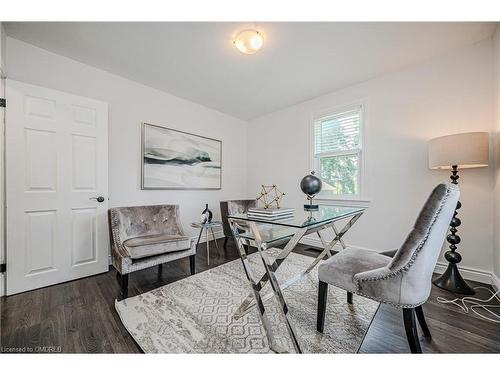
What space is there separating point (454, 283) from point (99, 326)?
3.12 meters

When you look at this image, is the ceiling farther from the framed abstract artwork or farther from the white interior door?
the framed abstract artwork

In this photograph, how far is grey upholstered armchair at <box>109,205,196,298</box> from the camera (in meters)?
1.85

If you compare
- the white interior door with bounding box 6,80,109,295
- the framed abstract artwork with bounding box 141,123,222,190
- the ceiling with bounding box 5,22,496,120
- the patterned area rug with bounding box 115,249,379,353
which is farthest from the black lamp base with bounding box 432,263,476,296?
the white interior door with bounding box 6,80,109,295

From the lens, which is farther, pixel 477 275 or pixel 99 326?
pixel 477 275

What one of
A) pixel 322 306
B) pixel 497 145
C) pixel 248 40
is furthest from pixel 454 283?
pixel 248 40

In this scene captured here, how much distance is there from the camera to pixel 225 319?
1471mm

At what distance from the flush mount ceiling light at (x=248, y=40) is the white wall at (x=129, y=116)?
170 centimetres

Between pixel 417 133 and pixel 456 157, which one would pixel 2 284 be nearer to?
pixel 456 157

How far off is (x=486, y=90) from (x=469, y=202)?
118 cm

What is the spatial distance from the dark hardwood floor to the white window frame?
132 centimetres

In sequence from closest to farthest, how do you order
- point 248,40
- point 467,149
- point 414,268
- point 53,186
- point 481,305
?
1. point 414,268
2. point 481,305
3. point 467,149
4. point 248,40
5. point 53,186

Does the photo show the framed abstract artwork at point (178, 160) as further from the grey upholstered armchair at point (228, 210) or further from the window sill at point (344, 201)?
the window sill at point (344, 201)
